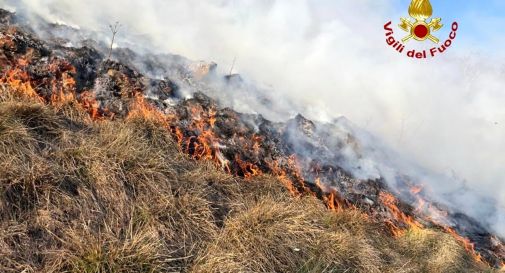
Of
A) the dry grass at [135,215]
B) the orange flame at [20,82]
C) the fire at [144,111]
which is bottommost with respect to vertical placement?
the dry grass at [135,215]

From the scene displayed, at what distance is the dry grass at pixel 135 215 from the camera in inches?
149

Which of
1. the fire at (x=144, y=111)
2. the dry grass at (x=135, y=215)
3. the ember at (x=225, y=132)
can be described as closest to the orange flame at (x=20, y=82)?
the ember at (x=225, y=132)

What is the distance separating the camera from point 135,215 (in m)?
4.49

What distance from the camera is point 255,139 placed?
288 inches

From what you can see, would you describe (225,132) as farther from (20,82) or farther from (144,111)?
(20,82)

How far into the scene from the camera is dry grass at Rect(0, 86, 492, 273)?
3.78 metres

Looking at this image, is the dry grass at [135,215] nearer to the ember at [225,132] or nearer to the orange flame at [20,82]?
the orange flame at [20,82]

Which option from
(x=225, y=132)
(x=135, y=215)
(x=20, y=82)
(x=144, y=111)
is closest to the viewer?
(x=135, y=215)

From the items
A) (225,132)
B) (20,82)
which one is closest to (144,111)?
(225,132)

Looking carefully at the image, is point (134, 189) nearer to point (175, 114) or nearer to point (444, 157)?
point (175, 114)

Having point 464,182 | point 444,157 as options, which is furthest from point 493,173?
point 464,182

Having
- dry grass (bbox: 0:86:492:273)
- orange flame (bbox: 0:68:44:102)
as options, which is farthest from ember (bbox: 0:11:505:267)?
dry grass (bbox: 0:86:492:273)

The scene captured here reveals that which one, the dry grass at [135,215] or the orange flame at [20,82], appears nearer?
the dry grass at [135,215]

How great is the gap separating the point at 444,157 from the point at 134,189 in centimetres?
1088
